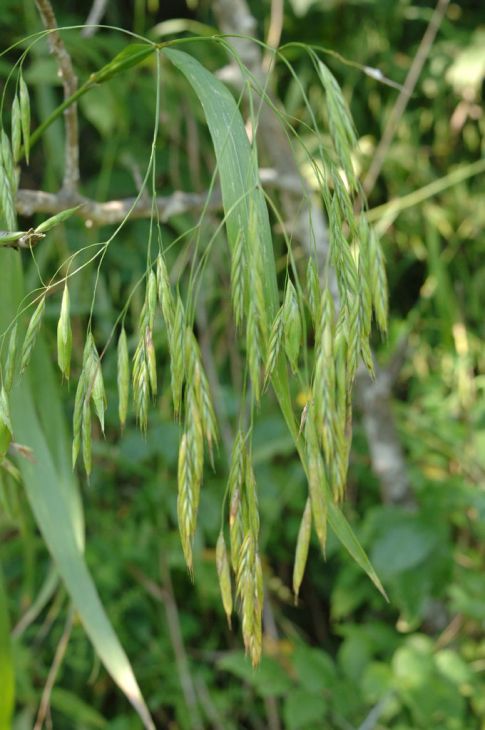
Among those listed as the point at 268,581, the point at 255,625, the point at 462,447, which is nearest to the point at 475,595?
the point at 462,447

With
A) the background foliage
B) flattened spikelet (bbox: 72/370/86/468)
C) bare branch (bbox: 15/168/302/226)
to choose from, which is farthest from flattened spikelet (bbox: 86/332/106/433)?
the background foliage

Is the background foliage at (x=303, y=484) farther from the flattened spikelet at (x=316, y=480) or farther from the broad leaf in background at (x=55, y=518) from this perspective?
the flattened spikelet at (x=316, y=480)

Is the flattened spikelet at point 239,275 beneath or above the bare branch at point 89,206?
above

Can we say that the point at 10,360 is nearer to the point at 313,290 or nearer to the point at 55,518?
the point at 313,290

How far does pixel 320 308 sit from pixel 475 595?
33.2 inches

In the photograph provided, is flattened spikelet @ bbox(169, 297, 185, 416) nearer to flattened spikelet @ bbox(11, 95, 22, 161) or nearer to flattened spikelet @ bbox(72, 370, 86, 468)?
flattened spikelet @ bbox(72, 370, 86, 468)

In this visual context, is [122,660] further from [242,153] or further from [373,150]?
[373,150]

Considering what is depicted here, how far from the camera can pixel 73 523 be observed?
64 cm

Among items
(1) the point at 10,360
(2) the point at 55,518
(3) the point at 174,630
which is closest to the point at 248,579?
(1) the point at 10,360

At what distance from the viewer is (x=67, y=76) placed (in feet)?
1.93

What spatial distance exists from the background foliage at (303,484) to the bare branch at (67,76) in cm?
47

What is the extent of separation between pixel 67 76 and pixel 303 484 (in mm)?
801

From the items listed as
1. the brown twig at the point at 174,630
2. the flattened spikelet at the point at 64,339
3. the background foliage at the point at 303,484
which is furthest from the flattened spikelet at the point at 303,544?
the brown twig at the point at 174,630

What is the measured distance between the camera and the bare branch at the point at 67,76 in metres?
0.56
